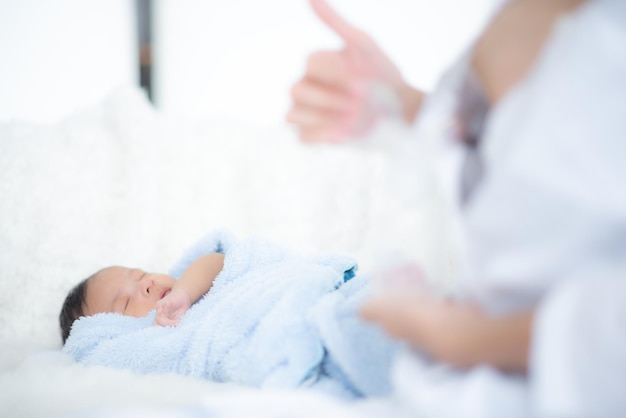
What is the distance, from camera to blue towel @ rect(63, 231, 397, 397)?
22.8 inches

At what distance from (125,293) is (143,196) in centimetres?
25

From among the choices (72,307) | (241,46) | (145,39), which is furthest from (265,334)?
(145,39)

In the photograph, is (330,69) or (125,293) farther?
(125,293)

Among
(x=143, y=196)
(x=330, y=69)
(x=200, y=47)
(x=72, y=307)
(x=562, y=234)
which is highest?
(x=200, y=47)

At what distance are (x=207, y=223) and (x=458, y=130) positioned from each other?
720 millimetres

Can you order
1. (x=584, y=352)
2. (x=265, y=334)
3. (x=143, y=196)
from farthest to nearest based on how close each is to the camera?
(x=143, y=196) → (x=265, y=334) → (x=584, y=352)

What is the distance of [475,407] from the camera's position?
0.38 metres

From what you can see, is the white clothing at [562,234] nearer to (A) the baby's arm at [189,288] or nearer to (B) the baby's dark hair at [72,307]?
(A) the baby's arm at [189,288]

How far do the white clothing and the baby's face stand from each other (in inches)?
23.8

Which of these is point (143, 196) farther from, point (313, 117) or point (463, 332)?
point (463, 332)

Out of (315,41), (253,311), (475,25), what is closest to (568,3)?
(253,311)

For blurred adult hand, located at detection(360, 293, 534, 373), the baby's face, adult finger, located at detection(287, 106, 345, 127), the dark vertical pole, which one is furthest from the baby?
the dark vertical pole

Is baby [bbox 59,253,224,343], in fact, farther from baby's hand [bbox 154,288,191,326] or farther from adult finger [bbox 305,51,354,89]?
adult finger [bbox 305,51,354,89]

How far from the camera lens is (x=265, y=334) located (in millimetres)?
616
